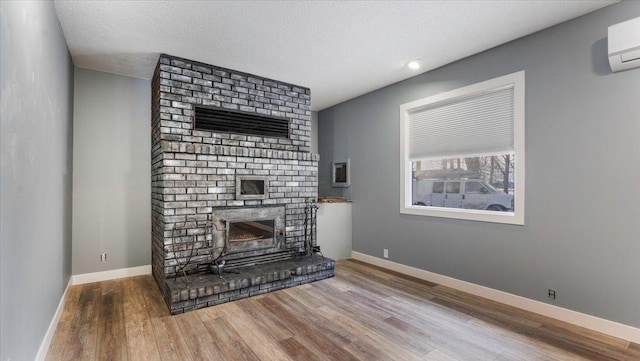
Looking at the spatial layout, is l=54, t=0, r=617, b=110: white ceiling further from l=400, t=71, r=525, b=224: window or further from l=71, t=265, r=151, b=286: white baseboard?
l=71, t=265, r=151, b=286: white baseboard

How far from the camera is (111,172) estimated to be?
12.8 ft

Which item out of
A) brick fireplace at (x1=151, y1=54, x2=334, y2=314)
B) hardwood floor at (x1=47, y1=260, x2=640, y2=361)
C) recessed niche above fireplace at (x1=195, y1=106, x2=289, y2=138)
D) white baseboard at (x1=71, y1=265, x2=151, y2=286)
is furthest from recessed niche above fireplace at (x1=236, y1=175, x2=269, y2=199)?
white baseboard at (x1=71, y1=265, x2=151, y2=286)

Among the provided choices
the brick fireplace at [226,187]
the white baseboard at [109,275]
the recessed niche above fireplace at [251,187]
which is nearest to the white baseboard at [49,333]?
the white baseboard at [109,275]

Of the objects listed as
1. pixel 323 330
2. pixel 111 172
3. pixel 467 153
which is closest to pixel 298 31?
pixel 467 153

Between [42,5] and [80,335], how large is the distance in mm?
2471

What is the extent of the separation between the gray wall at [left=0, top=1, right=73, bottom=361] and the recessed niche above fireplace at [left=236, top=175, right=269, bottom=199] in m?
1.71

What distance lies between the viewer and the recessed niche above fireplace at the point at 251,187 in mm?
3762

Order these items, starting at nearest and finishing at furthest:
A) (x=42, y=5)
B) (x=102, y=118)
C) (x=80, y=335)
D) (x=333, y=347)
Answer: (x=42, y=5)
(x=333, y=347)
(x=80, y=335)
(x=102, y=118)

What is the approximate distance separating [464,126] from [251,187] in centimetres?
266

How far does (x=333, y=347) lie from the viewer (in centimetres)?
229

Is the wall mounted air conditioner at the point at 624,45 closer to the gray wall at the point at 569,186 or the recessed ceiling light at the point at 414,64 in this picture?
the gray wall at the point at 569,186

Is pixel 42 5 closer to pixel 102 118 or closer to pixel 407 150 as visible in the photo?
pixel 102 118

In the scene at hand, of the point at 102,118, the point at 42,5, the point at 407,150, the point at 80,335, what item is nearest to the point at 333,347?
the point at 80,335

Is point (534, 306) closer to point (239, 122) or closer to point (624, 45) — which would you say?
point (624, 45)
